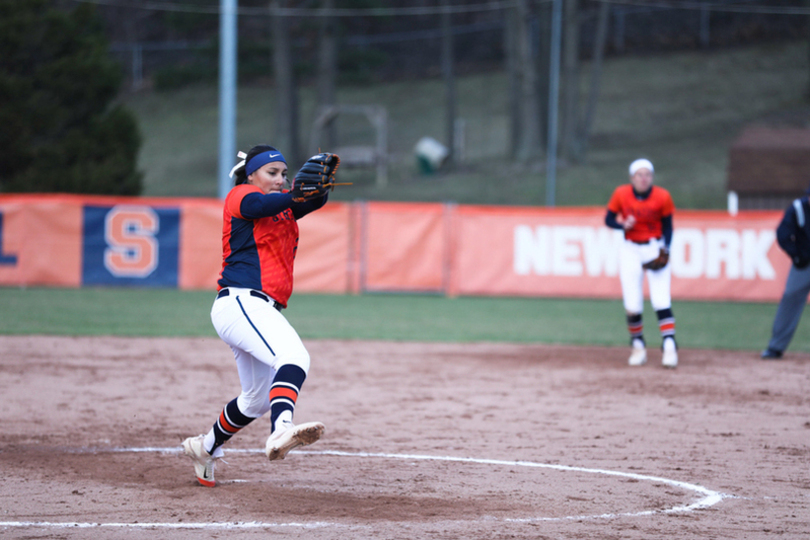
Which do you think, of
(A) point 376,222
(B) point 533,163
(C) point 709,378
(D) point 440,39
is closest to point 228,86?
(A) point 376,222

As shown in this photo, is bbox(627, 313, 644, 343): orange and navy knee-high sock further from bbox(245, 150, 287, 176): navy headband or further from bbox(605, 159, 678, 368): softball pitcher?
bbox(245, 150, 287, 176): navy headband

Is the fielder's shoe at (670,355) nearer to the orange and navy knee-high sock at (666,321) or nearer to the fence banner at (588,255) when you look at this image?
the orange and navy knee-high sock at (666,321)

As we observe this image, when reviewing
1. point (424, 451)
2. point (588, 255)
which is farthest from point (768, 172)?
point (424, 451)

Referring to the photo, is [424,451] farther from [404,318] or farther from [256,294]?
[404,318]

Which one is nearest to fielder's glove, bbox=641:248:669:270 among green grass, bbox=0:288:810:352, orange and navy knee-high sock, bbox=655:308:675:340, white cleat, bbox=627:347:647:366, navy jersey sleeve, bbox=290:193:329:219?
orange and navy knee-high sock, bbox=655:308:675:340

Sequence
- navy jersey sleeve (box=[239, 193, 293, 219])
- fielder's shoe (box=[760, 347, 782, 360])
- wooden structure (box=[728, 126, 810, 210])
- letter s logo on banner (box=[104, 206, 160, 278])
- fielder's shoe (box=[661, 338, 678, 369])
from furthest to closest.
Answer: wooden structure (box=[728, 126, 810, 210]), letter s logo on banner (box=[104, 206, 160, 278]), fielder's shoe (box=[760, 347, 782, 360]), fielder's shoe (box=[661, 338, 678, 369]), navy jersey sleeve (box=[239, 193, 293, 219])

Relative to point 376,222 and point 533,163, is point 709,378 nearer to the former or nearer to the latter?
point 376,222

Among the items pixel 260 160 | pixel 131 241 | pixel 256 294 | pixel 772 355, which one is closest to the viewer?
pixel 256 294

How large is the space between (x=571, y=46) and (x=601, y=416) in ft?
103

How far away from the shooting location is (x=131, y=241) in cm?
1912

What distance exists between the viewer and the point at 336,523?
15.3 feet

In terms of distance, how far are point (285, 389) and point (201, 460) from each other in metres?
0.86

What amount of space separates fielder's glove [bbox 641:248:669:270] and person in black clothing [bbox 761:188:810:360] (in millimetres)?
1510

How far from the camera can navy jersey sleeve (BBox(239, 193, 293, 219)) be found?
16.5ft
